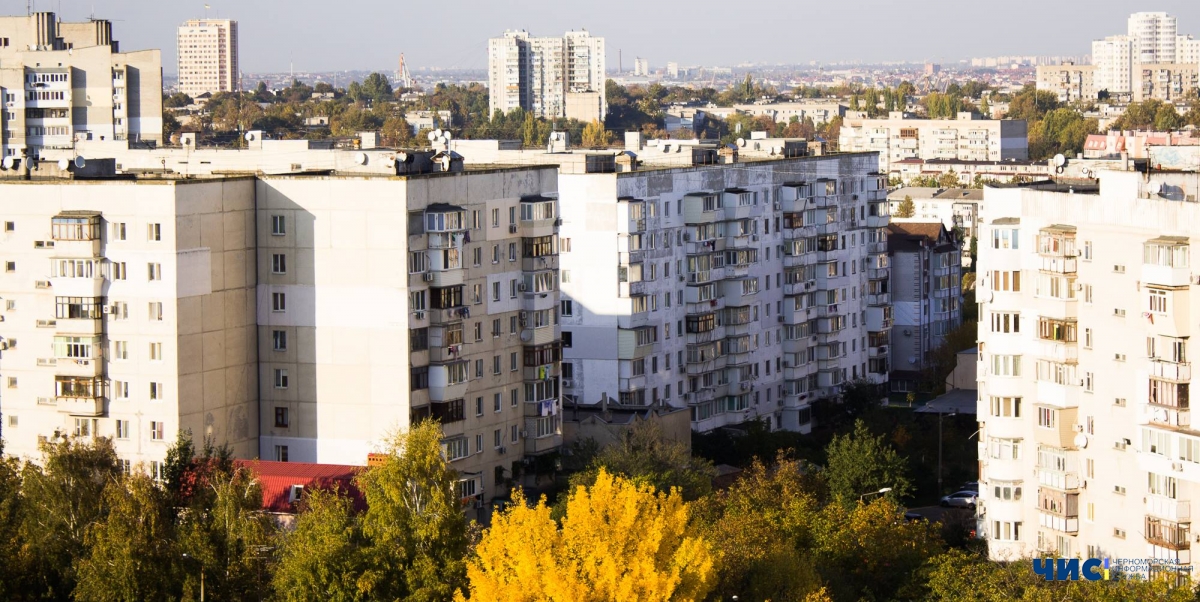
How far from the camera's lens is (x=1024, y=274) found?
97.9 feet

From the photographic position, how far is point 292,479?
31.7 metres

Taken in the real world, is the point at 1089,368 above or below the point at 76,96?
below

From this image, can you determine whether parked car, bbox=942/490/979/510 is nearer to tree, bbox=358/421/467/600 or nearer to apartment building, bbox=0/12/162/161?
tree, bbox=358/421/467/600

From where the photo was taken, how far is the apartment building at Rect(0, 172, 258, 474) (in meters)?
33.9

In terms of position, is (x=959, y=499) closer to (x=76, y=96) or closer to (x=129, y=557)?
(x=129, y=557)

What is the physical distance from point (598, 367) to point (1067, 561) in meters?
17.1

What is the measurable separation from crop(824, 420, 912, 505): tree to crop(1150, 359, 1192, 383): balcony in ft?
37.7

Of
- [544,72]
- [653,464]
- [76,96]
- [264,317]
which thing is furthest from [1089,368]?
[544,72]

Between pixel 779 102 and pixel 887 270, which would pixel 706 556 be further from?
pixel 779 102

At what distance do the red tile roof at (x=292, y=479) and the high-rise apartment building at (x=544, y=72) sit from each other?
5733 inches

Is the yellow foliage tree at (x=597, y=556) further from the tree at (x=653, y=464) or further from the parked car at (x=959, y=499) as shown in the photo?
the parked car at (x=959, y=499)

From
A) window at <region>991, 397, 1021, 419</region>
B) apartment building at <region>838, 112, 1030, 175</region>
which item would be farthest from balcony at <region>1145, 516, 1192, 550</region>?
apartment building at <region>838, 112, 1030, 175</region>

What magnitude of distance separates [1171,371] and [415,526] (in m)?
9.83

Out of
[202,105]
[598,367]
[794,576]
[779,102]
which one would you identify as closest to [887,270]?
[598,367]
